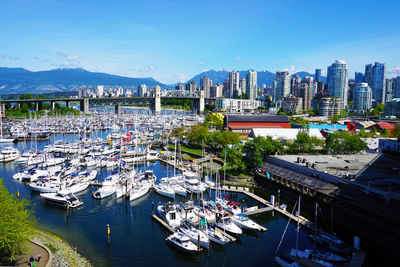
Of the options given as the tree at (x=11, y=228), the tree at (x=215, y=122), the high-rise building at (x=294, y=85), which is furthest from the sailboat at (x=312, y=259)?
the high-rise building at (x=294, y=85)

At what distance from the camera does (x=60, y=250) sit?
16.7 meters

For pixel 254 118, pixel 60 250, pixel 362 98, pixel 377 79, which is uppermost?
pixel 377 79

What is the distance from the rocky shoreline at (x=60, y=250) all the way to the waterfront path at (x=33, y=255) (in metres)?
0.51

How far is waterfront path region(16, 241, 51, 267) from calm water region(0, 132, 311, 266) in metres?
2.19

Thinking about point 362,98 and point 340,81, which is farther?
point 340,81

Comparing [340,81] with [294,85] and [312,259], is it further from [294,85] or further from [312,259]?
[312,259]

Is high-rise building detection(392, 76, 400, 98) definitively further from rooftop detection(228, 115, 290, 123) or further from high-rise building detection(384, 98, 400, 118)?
rooftop detection(228, 115, 290, 123)

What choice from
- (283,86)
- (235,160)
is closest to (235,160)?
(235,160)

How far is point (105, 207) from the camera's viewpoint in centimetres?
2395

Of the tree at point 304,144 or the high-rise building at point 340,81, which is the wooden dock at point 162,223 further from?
the high-rise building at point 340,81

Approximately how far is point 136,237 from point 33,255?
6.15 m

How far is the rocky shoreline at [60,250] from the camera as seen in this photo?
612 inches

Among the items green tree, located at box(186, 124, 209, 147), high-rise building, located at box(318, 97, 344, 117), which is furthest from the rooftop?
high-rise building, located at box(318, 97, 344, 117)

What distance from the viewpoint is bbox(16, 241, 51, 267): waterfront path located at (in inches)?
567
